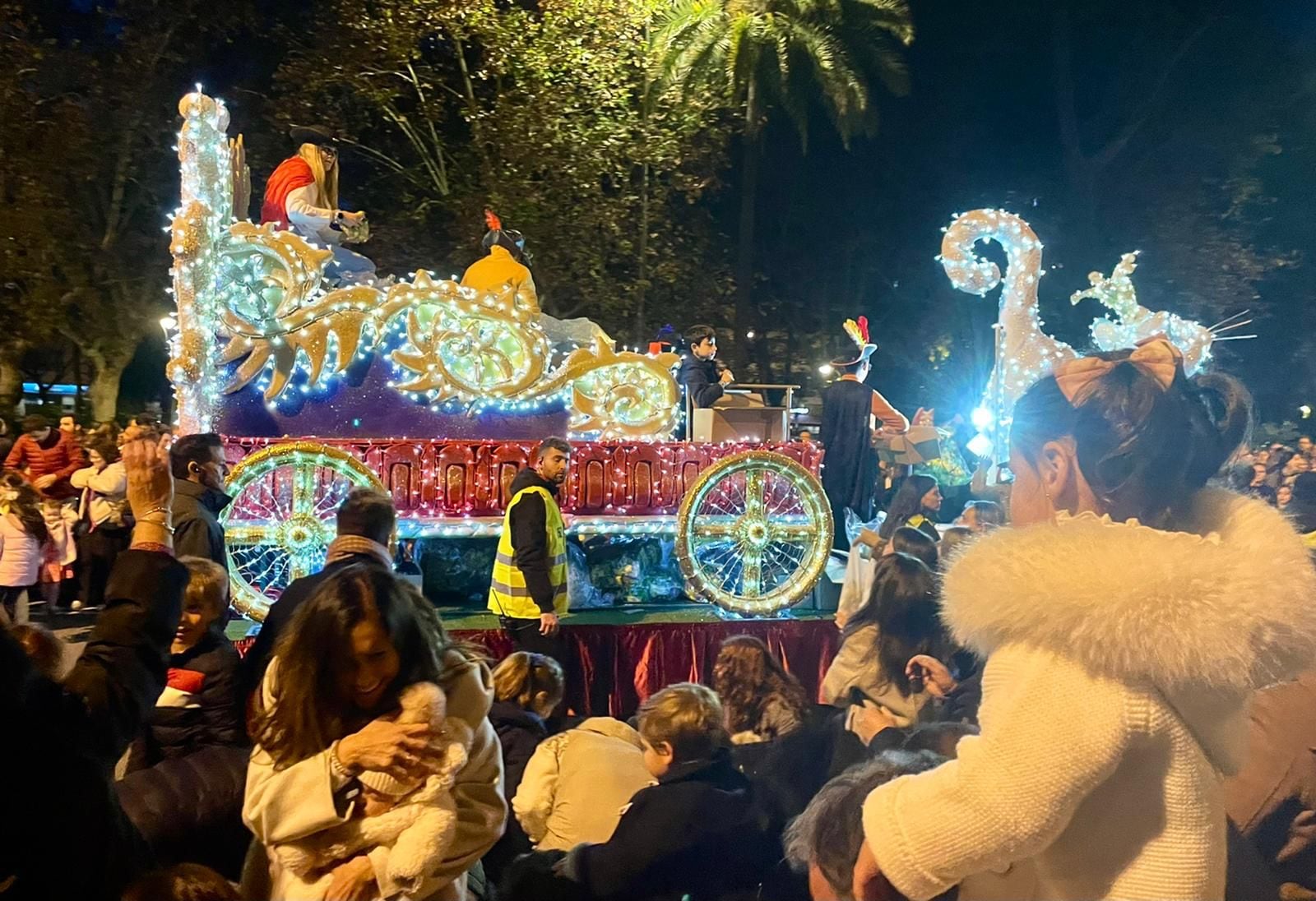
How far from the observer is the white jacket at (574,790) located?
10.1ft

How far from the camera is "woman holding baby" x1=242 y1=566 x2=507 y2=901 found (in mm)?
1962

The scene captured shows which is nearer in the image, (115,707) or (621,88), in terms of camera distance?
(115,707)

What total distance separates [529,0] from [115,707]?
1716 cm

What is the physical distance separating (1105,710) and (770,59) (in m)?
18.2

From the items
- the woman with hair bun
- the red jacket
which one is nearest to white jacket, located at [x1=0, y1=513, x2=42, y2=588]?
the red jacket

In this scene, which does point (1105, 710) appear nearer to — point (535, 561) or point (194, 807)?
point (194, 807)

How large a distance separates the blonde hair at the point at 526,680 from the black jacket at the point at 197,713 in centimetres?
97

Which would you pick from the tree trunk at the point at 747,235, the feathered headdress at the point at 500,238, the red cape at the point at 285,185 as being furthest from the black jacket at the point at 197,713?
the tree trunk at the point at 747,235

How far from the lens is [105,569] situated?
8867mm

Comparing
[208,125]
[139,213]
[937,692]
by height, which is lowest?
[937,692]

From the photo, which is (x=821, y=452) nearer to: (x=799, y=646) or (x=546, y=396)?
(x=799, y=646)

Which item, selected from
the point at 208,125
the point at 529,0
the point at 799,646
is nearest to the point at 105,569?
the point at 208,125

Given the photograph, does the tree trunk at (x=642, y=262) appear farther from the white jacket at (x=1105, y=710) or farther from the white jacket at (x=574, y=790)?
the white jacket at (x=1105, y=710)

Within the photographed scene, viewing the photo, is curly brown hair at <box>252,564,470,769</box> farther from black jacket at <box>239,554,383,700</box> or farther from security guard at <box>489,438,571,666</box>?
security guard at <box>489,438,571,666</box>
